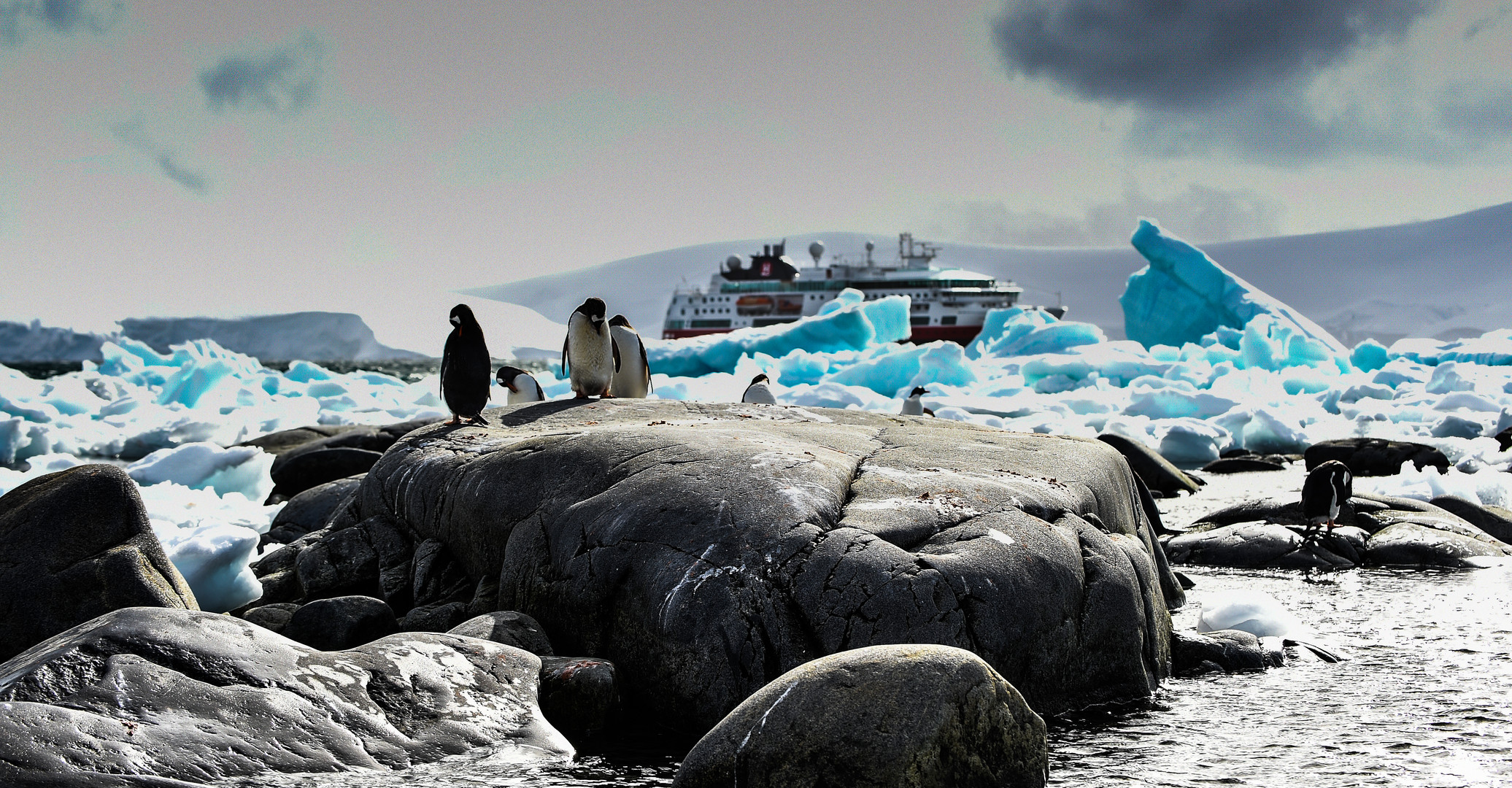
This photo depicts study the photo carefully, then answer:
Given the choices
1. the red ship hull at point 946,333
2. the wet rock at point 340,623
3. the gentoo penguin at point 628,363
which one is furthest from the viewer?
the red ship hull at point 946,333

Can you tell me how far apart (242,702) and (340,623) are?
5.48 feet

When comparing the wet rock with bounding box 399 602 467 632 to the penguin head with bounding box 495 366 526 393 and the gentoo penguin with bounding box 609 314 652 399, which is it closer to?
the gentoo penguin with bounding box 609 314 652 399

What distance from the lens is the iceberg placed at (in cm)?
3447

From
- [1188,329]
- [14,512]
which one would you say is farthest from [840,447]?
[1188,329]

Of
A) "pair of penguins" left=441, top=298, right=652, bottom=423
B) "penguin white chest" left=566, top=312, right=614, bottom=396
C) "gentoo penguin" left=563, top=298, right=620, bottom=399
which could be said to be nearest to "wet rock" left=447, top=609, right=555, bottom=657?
"pair of penguins" left=441, top=298, right=652, bottom=423

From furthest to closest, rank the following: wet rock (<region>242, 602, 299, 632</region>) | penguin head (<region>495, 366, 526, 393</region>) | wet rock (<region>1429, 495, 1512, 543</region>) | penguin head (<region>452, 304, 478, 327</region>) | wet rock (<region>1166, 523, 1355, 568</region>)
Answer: penguin head (<region>495, 366, 526, 393</region>) → wet rock (<region>1429, 495, 1512, 543</region>) → wet rock (<region>1166, 523, 1355, 568</region>) → penguin head (<region>452, 304, 478, 327</region>) → wet rock (<region>242, 602, 299, 632</region>)

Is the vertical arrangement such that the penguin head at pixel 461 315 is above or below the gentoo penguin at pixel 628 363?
above

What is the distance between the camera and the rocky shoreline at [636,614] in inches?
149

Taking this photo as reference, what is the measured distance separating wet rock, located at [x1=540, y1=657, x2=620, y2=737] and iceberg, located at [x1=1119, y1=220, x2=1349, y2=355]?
104ft

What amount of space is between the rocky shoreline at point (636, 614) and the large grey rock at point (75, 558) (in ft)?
0.05

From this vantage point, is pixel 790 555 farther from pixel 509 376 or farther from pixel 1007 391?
pixel 1007 391

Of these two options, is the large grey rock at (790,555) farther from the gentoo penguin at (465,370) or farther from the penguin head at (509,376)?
the penguin head at (509,376)

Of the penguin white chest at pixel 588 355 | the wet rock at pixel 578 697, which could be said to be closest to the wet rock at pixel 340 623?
the wet rock at pixel 578 697

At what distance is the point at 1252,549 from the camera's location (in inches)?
377
